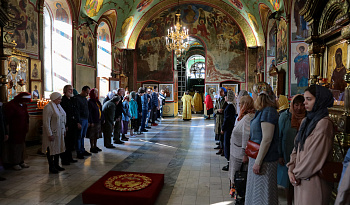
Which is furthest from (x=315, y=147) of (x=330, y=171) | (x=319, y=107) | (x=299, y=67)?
(x=299, y=67)

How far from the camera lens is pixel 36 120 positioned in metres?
8.07

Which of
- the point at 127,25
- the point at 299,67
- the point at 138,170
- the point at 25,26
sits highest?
the point at 127,25

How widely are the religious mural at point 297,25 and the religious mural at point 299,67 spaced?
0.31 m

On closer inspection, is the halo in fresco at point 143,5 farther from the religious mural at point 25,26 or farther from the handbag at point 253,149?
the handbag at point 253,149

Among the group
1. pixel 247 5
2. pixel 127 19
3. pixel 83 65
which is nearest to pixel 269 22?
pixel 247 5

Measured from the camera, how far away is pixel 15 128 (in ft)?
17.8

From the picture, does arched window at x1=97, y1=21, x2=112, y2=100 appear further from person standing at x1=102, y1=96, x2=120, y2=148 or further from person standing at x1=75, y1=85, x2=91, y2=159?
person standing at x1=75, y1=85, x2=91, y2=159

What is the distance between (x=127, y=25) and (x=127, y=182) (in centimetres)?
1390

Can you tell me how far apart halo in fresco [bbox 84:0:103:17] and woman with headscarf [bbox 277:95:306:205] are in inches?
434

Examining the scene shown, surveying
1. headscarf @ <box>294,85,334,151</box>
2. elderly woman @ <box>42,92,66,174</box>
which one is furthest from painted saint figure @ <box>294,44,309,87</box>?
elderly woman @ <box>42,92,66,174</box>

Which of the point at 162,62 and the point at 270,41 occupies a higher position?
the point at 270,41

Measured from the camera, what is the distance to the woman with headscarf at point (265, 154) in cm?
285

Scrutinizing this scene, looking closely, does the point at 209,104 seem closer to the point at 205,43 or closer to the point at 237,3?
the point at 205,43

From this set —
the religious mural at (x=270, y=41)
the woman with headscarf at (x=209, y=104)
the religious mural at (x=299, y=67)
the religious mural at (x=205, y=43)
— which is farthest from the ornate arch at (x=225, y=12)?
the religious mural at (x=299, y=67)
